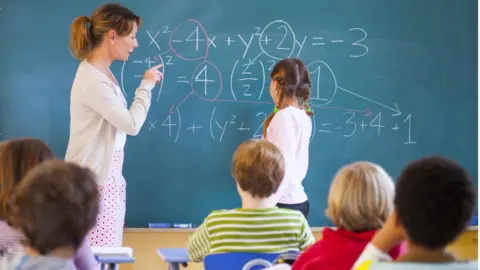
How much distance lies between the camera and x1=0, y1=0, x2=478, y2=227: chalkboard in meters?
3.93

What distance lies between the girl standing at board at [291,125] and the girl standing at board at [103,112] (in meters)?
0.70

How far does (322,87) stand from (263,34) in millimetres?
478

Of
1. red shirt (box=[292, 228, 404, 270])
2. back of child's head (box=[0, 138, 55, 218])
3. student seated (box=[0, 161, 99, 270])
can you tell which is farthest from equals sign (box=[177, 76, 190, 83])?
student seated (box=[0, 161, 99, 270])

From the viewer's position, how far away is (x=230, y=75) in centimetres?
404

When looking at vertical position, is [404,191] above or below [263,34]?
below

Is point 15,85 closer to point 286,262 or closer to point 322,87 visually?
point 322,87

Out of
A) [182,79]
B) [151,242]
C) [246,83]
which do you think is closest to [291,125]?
[246,83]

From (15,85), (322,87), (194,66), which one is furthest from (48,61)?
(322,87)

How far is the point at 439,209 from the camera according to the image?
1755 mm

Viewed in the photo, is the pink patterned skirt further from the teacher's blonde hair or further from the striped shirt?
the striped shirt

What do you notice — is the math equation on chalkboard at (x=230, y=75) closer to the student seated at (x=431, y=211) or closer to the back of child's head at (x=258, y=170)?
the back of child's head at (x=258, y=170)

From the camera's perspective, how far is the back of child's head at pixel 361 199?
7.14 feet

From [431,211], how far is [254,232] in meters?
0.86

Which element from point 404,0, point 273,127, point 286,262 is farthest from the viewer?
point 404,0
